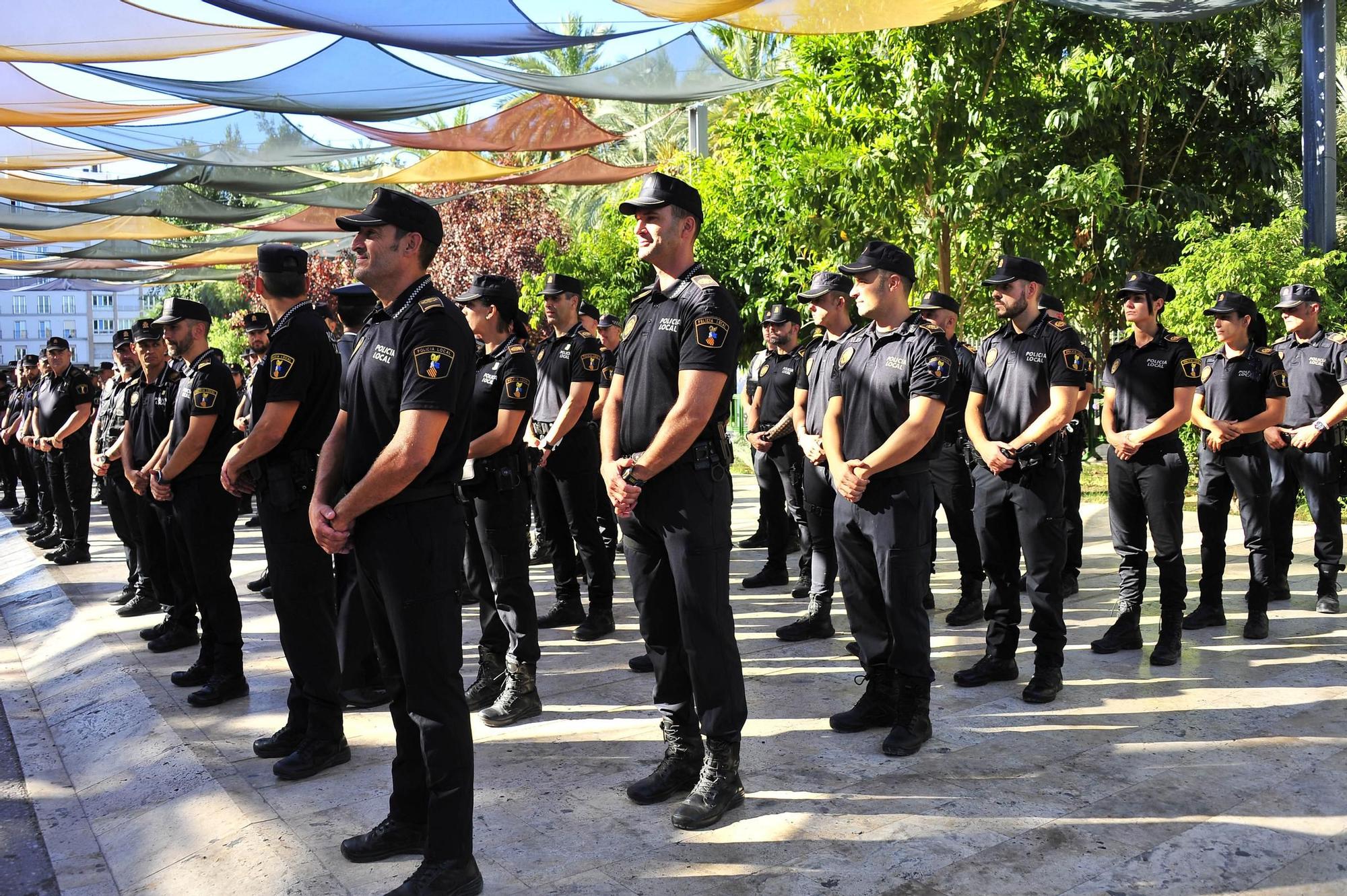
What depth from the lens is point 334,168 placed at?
44.0 feet

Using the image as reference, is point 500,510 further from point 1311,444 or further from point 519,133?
point 519,133

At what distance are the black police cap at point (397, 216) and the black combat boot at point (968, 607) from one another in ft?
14.4

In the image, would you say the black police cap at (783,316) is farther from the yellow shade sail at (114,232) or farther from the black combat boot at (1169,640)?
the yellow shade sail at (114,232)

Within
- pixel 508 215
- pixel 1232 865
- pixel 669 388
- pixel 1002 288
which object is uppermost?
pixel 508 215

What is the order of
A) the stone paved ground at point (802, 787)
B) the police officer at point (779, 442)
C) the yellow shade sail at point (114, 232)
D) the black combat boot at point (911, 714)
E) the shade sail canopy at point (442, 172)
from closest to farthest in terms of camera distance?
the stone paved ground at point (802, 787), the black combat boot at point (911, 714), the police officer at point (779, 442), the shade sail canopy at point (442, 172), the yellow shade sail at point (114, 232)

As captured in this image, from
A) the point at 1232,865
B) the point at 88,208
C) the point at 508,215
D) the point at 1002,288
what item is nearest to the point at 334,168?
the point at 88,208

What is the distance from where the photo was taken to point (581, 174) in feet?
44.5

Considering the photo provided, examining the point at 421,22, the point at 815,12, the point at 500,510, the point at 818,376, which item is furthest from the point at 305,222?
the point at 818,376

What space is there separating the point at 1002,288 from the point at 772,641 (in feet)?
8.04

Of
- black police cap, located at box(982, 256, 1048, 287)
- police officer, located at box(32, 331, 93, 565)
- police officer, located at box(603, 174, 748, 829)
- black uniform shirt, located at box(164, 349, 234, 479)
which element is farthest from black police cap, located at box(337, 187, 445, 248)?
police officer, located at box(32, 331, 93, 565)

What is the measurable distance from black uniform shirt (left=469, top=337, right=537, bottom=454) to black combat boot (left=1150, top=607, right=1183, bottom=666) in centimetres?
349

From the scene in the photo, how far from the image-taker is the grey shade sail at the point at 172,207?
13.5 meters

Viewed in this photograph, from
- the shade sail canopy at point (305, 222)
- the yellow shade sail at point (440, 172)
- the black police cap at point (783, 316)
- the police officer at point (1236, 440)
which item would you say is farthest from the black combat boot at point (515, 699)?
the shade sail canopy at point (305, 222)

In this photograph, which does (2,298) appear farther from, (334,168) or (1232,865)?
(1232,865)
